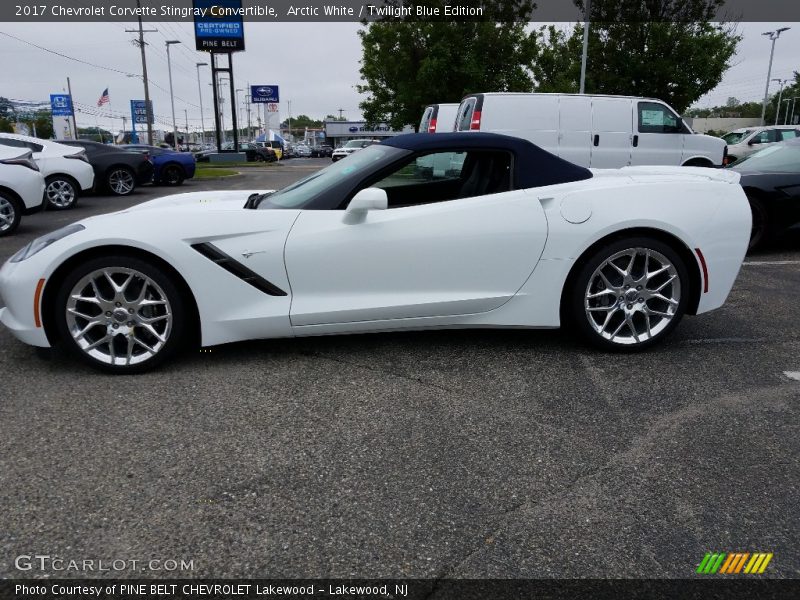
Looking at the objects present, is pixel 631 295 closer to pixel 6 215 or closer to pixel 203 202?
pixel 203 202

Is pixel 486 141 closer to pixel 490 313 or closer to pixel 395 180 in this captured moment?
pixel 395 180

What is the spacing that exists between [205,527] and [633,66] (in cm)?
2317

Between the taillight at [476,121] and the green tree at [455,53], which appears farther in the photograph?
the green tree at [455,53]

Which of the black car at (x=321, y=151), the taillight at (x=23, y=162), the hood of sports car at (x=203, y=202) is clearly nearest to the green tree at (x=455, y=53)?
the taillight at (x=23, y=162)

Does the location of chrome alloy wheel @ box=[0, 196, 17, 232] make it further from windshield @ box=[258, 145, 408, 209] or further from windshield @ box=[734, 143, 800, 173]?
windshield @ box=[734, 143, 800, 173]

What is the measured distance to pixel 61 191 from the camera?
38.0 ft

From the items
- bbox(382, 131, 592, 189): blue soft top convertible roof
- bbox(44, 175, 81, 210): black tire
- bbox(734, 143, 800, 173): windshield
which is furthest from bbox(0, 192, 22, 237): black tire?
bbox(734, 143, 800, 173): windshield

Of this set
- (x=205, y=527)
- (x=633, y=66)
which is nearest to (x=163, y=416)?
(x=205, y=527)

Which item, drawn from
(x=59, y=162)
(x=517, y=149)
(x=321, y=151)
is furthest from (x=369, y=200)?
(x=321, y=151)

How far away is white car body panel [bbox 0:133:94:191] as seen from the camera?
Answer: 11.2 m

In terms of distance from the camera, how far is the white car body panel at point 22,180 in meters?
8.41

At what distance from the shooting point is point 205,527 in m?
2.10

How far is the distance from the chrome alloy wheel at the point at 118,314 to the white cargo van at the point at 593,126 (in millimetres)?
8272

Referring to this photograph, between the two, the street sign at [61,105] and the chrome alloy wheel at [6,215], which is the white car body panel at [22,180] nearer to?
the chrome alloy wheel at [6,215]
